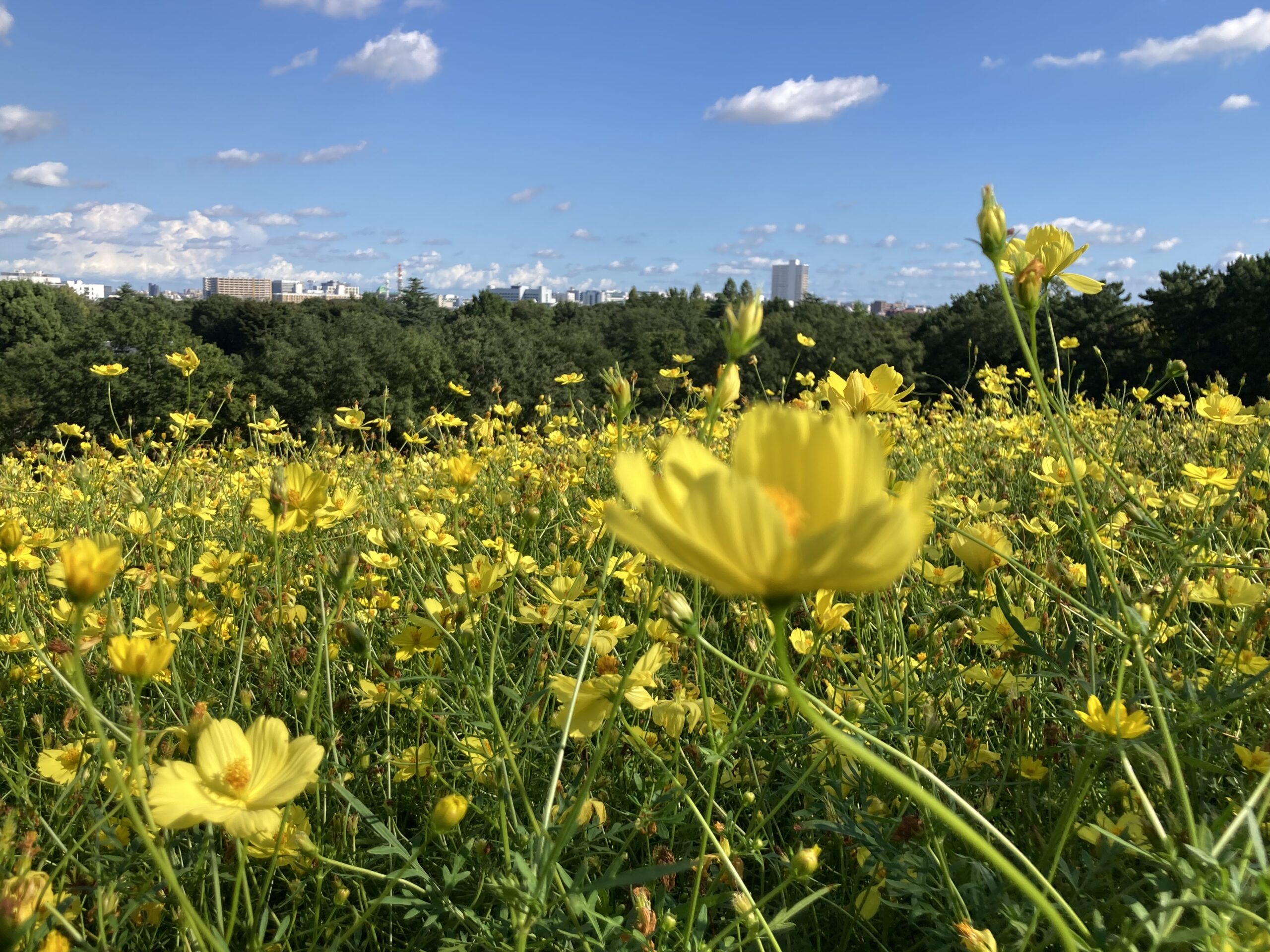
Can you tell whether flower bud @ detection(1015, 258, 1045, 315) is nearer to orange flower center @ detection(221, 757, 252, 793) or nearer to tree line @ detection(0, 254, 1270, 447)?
orange flower center @ detection(221, 757, 252, 793)

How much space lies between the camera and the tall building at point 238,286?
13738cm

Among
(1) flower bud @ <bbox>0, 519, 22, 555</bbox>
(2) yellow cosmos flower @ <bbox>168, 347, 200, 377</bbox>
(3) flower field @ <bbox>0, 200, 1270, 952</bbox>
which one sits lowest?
(3) flower field @ <bbox>0, 200, 1270, 952</bbox>

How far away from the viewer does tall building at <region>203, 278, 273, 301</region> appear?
5408 inches

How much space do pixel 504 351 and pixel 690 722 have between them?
2969cm

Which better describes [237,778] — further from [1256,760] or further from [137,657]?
[1256,760]

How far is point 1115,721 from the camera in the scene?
87 centimetres

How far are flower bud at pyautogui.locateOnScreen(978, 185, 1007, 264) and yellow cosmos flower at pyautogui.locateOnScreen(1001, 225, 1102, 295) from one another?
8 centimetres

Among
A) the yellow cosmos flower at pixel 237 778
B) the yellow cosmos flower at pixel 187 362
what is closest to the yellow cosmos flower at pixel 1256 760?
the yellow cosmos flower at pixel 237 778

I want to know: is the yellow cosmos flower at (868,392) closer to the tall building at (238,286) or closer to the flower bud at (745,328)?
the flower bud at (745,328)

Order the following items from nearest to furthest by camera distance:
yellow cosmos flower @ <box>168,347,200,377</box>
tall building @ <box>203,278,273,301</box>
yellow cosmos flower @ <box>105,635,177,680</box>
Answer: yellow cosmos flower @ <box>105,635,177,680</box>
yellow cosmos flower @ <box>168,347,200,377</box>
tall building @ <box>203,278,273,301</box>

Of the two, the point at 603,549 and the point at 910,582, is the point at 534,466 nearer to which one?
the point at 603,549

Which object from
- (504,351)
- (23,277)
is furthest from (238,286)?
(504,351)

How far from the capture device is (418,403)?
2617 cm

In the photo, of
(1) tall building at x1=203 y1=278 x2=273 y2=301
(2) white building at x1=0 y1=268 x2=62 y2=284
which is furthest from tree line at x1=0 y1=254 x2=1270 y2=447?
(1) tall building at x1=203 y1=278 x2=273 y2=301
